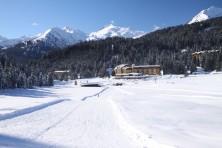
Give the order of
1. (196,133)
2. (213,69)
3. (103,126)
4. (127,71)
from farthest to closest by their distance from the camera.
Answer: (127,71), (213,69), (103,126), (196,133)

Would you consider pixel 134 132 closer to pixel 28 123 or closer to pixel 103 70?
pixel 28 123

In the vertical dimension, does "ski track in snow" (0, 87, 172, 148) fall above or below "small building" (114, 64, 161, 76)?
below

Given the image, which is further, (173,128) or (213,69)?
(213,69)

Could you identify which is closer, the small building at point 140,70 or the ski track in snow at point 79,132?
the ski track in snow at point 79,132

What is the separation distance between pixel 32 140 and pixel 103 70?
153468 millimetres

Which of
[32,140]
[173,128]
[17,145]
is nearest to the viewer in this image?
[17,145]

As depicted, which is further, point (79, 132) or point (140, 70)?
point (140, 70)

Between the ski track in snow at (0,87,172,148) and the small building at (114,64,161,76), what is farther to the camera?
the small building at (114,64,161,76)

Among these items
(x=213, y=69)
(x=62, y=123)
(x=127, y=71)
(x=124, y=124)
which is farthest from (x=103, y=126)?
(x=127, y=71)

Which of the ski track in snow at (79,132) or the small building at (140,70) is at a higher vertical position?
the small building at (140,70)

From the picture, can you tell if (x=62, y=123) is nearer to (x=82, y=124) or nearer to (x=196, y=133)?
(x=82, y=124)

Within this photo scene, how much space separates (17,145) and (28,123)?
592 cm

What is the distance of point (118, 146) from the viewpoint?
41.2ft

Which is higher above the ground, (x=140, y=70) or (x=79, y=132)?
(x=140, y=70)
